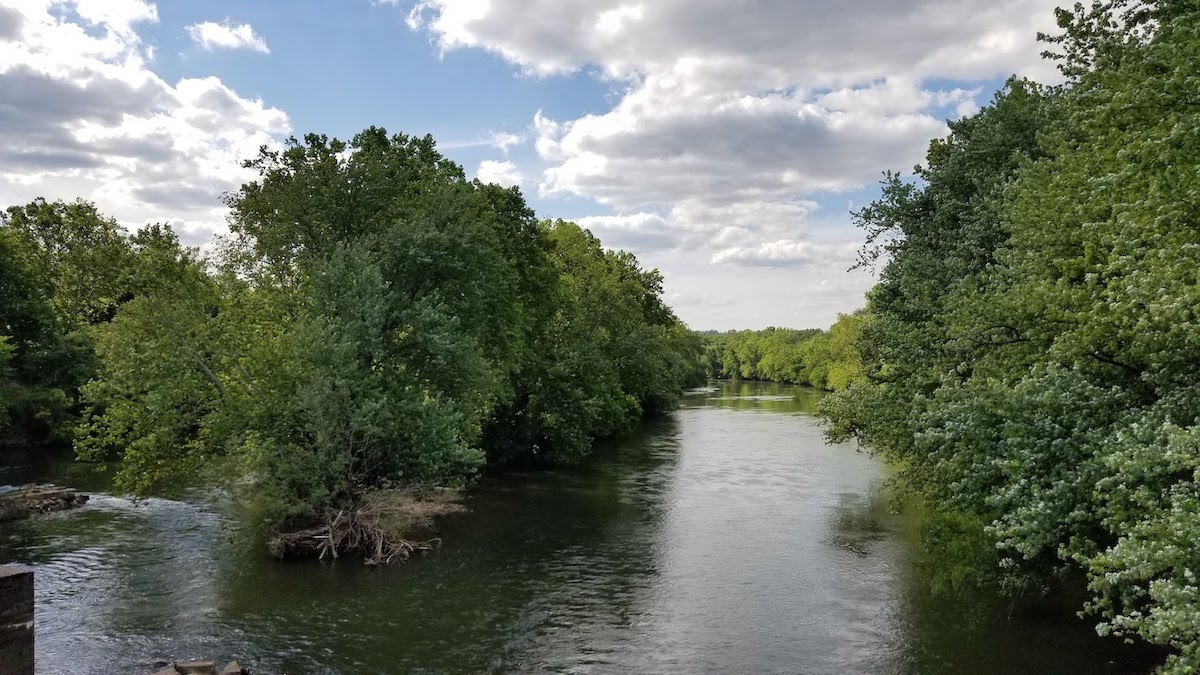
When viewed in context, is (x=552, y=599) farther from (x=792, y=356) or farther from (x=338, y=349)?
(x=792, y=356)

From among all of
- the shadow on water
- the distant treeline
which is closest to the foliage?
the shadow on water

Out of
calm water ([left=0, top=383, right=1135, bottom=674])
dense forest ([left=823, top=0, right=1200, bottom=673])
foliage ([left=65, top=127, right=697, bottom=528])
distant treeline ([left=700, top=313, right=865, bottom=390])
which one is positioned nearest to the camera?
dense forest ([left=823, top=0, right=1200, bottom=673])

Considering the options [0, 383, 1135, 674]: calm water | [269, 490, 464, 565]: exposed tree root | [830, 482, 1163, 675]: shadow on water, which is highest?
[269, 490, 464, 565]: exposed tree root

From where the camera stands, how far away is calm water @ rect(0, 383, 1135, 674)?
54.6 ft

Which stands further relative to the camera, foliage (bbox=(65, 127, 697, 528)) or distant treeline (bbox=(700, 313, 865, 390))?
distant treeline (bbox=(700, 313, 865, 390))

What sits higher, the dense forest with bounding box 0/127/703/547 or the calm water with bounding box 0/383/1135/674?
the dense forest with bounding box 0/127/703/547

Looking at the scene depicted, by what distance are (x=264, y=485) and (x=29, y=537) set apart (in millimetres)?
8897

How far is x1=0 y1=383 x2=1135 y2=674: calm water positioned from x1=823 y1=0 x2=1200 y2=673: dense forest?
1.96 meters

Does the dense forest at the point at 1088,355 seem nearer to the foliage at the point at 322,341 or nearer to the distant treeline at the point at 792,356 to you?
the foliage at the point at 322,341

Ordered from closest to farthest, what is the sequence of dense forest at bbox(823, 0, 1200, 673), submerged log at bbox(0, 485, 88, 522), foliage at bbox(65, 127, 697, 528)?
1. dense forest at bbox(823, 0, 1200, 673)
2. foliage at bbox(65, 127, 697, 528)
3. submerged log at bbox(0, 485, 88, 522)

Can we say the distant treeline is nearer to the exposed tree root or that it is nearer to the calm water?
the calm water

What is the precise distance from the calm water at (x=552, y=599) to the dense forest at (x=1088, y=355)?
1959 mm

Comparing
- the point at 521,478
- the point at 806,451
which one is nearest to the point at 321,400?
the point at 521,478

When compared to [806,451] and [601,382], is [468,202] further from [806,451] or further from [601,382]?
[806,451]
